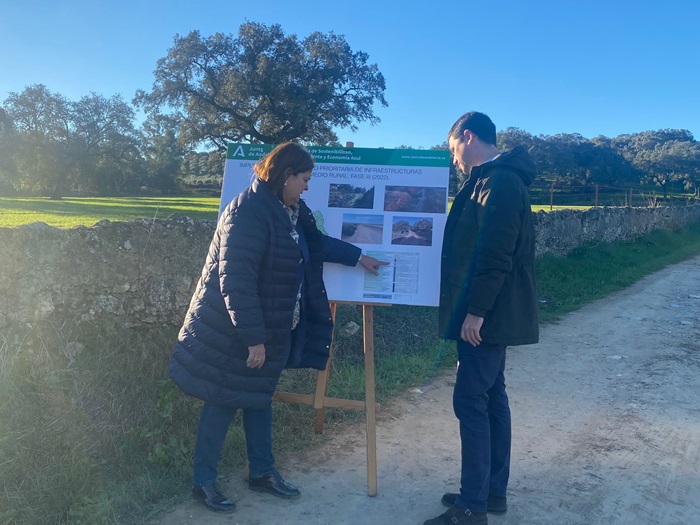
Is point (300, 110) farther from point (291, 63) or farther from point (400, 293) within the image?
point (400, 293)

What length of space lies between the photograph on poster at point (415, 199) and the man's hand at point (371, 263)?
1.15 feet

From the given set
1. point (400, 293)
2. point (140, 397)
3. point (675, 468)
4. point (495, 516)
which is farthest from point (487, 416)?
point (140, 397)

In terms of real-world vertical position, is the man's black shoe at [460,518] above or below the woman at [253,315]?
below

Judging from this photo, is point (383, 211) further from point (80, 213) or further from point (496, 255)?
point (80, 213)

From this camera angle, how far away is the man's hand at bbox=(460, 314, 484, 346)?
2.86 metres

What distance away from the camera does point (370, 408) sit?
11.8 ft

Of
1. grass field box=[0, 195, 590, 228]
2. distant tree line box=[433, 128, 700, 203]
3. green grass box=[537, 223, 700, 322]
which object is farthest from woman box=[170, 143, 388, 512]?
distant tree line box=[433, 128, 700, 203]

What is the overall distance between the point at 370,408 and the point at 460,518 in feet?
2.90

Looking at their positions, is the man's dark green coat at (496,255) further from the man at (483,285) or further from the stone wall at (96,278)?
the stone wall at (96,278)

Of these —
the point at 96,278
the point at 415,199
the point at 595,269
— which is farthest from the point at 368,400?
the point at 595,269

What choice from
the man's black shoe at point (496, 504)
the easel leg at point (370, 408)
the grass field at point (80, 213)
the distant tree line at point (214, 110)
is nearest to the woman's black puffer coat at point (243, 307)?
the easel leg at point (370, 408)

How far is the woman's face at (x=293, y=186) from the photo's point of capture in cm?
312

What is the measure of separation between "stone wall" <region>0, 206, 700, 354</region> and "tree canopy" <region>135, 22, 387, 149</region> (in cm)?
1843

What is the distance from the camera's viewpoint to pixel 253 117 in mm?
23141
